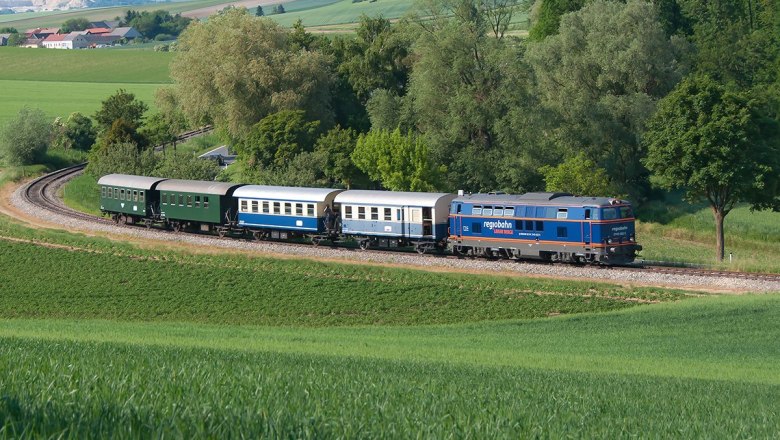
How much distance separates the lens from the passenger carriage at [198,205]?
60875 millimetres

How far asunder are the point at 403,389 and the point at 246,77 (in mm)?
76138

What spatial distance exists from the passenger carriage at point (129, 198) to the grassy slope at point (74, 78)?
213ft

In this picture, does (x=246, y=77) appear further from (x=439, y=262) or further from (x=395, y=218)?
(x=439, y=262)

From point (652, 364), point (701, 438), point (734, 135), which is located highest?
point (734, 135)

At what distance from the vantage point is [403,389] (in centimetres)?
1491

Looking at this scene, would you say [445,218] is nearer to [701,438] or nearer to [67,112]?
[701,438]

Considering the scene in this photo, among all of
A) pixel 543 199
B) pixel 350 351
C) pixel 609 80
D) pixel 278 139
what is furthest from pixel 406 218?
pixel 609 80

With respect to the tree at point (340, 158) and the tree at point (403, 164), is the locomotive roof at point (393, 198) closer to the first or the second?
the tree at point (403, 164)

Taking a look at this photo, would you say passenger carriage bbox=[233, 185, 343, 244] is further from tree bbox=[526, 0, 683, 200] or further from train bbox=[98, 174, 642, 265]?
tree bbox=[526, 0, 683, 200]

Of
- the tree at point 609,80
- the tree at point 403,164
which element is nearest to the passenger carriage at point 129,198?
the tree at point 403,164

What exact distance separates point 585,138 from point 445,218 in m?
26.8

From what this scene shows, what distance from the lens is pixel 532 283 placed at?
46750mm

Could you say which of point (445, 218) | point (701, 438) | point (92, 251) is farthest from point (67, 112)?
point (701, 438)

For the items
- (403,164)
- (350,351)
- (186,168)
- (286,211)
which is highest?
(186,168)
